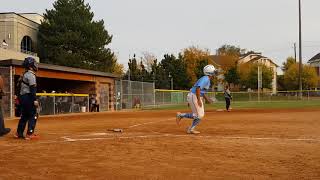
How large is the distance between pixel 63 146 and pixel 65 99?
2316cm

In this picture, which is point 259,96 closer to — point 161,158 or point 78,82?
point 78,82

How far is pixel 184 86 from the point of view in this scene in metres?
80.2

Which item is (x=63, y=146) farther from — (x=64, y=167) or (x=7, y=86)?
(x=7, y=86)

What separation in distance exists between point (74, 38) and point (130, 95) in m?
17.5

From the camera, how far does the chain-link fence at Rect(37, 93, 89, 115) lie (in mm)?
28328

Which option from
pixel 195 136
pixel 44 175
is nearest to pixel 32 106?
pixel 195 136

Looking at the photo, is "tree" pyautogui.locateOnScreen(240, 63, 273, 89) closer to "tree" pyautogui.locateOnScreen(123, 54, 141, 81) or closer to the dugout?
"tree" pyautogui.locateOnScreen(123, 54, 141, 81)

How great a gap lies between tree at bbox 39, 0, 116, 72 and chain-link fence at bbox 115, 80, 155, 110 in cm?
1370

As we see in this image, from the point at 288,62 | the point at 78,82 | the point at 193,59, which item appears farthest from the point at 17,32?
the point at 288,62

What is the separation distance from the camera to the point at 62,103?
30953 mm

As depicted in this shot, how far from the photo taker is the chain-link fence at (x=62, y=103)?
1115 inches

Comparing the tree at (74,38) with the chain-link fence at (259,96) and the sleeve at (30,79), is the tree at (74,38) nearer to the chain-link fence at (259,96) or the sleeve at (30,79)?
the chain-link fence at (259,96)

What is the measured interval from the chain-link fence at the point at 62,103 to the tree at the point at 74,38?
22462mm

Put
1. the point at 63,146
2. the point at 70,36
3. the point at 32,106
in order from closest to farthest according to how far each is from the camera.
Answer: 1. the point at 63,146
2. the point at 32,106
3. the point at 70,36
